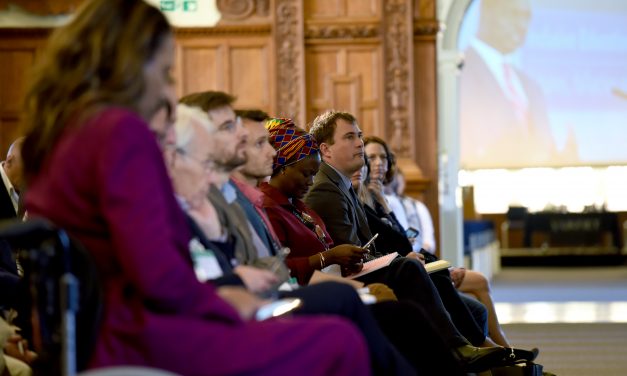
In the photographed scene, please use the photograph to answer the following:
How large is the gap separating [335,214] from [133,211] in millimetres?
2991

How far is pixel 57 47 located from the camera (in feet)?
7.89

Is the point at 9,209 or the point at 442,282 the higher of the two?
the point at 9,209

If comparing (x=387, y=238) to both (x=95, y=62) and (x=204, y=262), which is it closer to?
(x=204, y=262)

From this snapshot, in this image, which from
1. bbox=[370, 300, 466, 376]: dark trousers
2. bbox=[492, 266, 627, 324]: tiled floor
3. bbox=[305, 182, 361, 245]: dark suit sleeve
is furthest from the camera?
bbox=[492, 266, 627, 324]: tiled floor

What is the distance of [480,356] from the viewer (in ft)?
14.8

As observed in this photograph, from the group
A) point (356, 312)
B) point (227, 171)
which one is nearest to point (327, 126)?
point (227, 171)

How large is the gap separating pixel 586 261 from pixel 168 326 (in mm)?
17676

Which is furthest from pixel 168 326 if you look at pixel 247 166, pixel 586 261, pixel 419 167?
pixel 586 261

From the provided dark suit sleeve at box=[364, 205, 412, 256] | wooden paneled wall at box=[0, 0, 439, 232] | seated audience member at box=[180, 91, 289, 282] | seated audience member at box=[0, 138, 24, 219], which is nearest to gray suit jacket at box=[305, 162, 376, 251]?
dark suit sleeve at box=[364, 205, 412, 256]

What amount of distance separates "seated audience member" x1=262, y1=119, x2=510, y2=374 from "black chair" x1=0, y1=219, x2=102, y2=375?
2.10 m

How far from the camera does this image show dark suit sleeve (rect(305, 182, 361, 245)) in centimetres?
512

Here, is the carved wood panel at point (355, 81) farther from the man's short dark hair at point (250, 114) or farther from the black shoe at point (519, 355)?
the man's short dark hair at point (250, 114)

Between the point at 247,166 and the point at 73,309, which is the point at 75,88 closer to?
the point at 73,309

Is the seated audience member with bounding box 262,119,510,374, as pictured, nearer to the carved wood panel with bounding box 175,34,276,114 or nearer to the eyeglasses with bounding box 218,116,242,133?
the eyeglasses with bounding box 218,116,242,133
